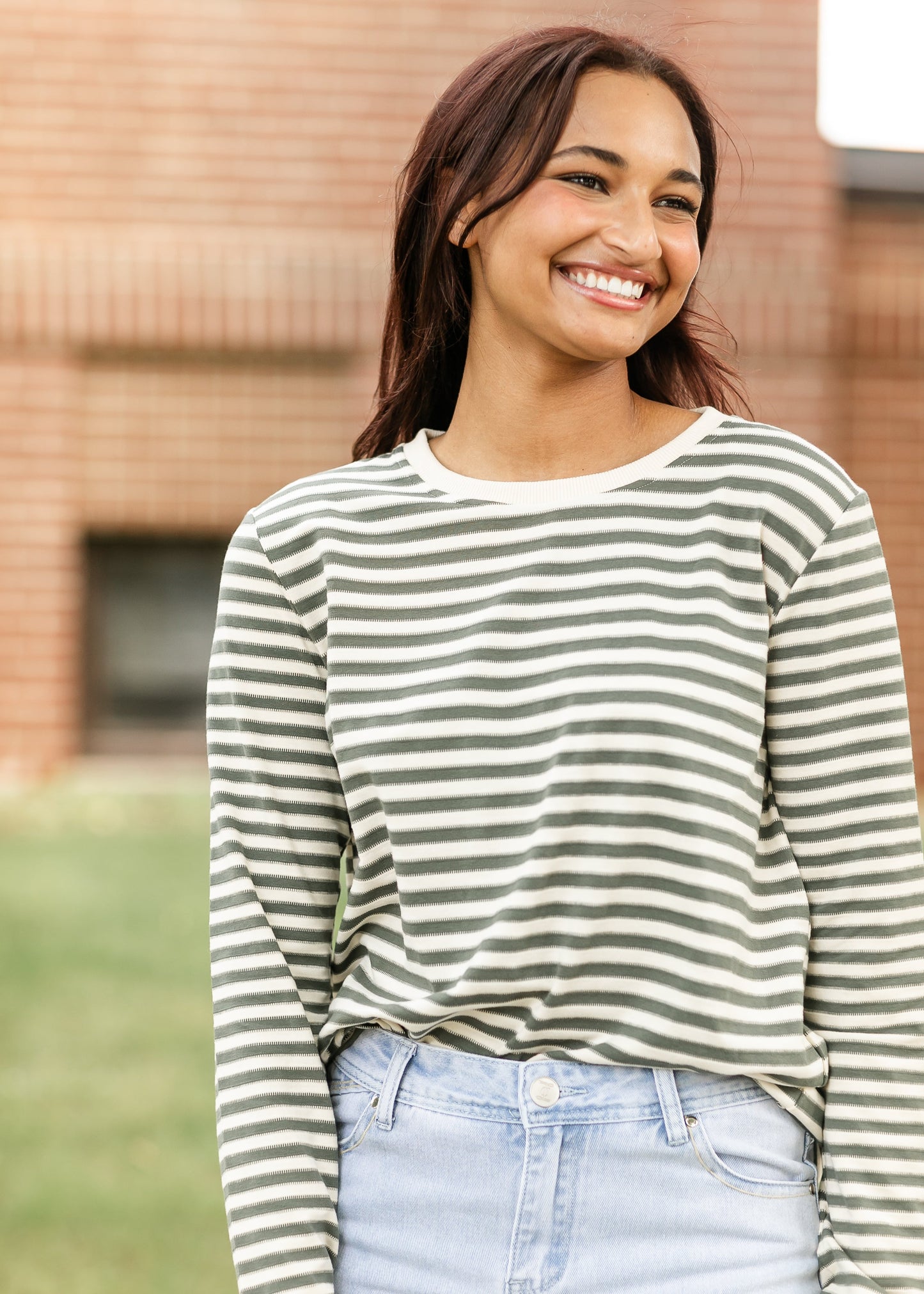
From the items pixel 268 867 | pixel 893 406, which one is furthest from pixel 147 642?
pixel 268 867

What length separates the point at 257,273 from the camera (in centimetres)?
645

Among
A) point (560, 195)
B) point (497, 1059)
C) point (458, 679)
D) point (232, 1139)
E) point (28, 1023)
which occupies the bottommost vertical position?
point (28, 1023)

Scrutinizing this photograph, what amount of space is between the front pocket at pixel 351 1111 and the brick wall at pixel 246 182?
201 inches

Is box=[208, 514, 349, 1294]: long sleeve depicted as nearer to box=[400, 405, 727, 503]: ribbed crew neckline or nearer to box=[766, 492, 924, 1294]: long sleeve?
box=[400, 405, 727, 503]: ribbed crew neckline

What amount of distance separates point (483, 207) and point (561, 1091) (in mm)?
931

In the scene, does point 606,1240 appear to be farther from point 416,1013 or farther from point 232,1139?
point 232,1139

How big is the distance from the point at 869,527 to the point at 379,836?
59cm

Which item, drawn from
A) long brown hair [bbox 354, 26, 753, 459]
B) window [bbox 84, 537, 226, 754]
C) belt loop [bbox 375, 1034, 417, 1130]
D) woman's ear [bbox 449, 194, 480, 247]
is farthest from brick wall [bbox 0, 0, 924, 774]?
belt loop [bbox 375, 1034, 417, 1130]

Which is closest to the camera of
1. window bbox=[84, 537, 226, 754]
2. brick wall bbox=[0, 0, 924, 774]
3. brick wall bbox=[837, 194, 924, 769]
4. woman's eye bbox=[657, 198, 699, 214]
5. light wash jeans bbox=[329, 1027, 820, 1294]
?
light wash jeans bbox=[329, 1027, 820, 1294]

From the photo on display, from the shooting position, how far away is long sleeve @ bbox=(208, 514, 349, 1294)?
1614mm

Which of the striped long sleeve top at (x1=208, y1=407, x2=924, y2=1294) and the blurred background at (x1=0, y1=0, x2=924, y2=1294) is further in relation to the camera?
the blurred background at (x1=0, y1=0, x2=924, y2=1294)

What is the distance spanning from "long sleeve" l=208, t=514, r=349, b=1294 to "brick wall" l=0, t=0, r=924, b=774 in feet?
16.2

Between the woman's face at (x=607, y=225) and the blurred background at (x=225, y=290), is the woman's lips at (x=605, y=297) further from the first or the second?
the blurred background at (x=225, y=290)

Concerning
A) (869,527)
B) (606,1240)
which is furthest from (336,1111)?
(869,527)
